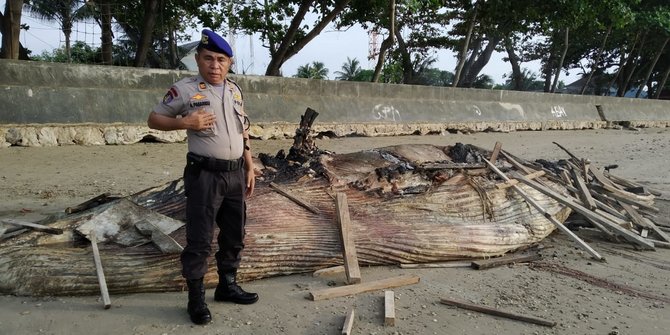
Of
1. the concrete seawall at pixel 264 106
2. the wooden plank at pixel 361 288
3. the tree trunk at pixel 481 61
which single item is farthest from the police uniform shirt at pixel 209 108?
the tree trunk at pixel 481 61

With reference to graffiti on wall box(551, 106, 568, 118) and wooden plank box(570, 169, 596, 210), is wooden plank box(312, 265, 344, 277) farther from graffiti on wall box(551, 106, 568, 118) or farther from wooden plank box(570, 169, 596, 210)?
graffiti on wall box(551, 106, 568, 118)

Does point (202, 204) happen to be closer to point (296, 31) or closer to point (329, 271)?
point (329, 271)

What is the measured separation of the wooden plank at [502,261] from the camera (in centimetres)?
A: 373

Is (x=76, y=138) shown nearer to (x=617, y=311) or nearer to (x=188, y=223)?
(x=188, y=223)

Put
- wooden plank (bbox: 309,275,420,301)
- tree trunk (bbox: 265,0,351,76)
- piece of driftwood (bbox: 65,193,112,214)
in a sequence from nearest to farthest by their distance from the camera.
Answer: wooden plank (bbox: 309,275,420,301) → piece of driftwood (bbox: 65,193,112,214) → tree trunk (bbox: 265,0,351,76)

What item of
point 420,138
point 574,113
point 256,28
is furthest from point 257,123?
point 574,113

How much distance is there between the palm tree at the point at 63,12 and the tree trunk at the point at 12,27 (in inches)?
34.8

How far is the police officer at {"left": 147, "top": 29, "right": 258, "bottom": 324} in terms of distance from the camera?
2594 millimetres

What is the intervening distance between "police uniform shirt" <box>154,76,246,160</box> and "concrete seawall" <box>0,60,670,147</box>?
18.0ft

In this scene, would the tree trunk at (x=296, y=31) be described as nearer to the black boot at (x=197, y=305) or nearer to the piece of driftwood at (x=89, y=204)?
the piece of driftwood at (x=89, y=204)

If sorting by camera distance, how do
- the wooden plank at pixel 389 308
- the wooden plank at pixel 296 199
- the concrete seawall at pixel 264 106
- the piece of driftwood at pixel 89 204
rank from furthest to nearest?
the concrete seawall at pixel 264 106 < the wooden plank at pixel 296 199 < the piece of driftwood at pixel 89 204 < the wooden plank at pixel 389 308

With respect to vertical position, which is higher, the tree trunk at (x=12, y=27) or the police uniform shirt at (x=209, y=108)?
the tree trunk at (x=12, y=27)

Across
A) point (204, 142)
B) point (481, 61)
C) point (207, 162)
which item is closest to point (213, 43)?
point (204, 142)

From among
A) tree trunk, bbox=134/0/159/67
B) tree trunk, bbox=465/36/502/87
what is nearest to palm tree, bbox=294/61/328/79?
tree trunk, bbox=465/36/502/87
